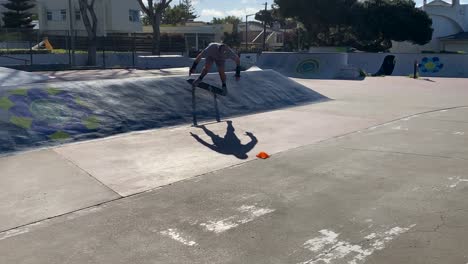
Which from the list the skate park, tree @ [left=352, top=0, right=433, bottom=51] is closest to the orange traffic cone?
the skate park

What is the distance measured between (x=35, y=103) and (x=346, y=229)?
7360 millimetres

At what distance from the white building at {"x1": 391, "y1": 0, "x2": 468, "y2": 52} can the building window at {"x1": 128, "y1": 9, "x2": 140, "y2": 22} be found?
31.8 m

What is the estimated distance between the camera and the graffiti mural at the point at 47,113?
8.88 m

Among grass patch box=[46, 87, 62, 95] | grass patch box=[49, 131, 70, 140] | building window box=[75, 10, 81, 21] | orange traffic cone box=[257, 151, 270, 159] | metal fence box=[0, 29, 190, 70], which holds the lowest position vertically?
orange traffic cone box=[257, 151, 270, 159]

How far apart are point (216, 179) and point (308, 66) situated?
74.0 feet

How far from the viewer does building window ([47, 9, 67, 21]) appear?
57.9 meters

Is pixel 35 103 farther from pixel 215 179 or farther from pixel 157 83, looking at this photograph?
pixel 215 179

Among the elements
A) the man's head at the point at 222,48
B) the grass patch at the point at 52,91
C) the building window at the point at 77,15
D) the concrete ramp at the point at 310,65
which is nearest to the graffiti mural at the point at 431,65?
the concrete ramp at the point at 310,65

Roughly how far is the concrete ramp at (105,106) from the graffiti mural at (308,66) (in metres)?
13.5

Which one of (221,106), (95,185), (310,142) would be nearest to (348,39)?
(221,106)

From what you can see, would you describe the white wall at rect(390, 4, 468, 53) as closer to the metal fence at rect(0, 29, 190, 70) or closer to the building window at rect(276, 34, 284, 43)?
the metal fence at rect(0, 29, 190, 70)

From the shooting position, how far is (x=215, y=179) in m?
6.61

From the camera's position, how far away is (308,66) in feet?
92.6

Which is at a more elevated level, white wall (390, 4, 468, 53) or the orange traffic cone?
white wall (390, 4, 468, 53)
